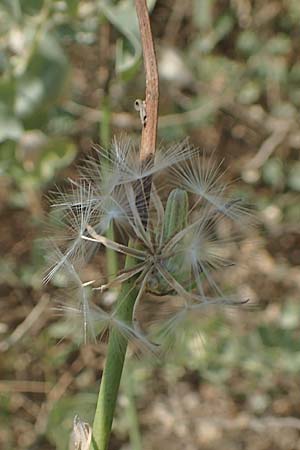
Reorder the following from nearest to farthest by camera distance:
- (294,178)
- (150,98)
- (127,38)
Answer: (150,98) → (127,38) → (294,178)

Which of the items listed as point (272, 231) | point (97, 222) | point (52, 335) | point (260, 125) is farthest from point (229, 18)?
point (97, 222)

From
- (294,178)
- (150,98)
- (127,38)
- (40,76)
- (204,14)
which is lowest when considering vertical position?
(294,178)

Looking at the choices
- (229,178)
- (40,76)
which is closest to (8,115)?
(40,76)

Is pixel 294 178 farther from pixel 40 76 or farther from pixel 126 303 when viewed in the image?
pixel 126 303

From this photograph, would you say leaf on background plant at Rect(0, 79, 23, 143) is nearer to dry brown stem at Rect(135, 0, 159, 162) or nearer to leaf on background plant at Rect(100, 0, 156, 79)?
leaf on background plant at Rect(100, 0, 156, 79)

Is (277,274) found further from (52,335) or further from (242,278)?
(52,335)

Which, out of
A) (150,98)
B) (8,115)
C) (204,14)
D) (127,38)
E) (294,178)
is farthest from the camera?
(204,14)

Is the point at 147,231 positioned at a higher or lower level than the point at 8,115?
higher

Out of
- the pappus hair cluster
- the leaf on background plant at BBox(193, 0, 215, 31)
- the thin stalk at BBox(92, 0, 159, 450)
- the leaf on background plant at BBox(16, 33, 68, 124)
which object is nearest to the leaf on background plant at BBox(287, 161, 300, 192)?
the leaf on background plant at BBox(193, 0, 215, 31)
